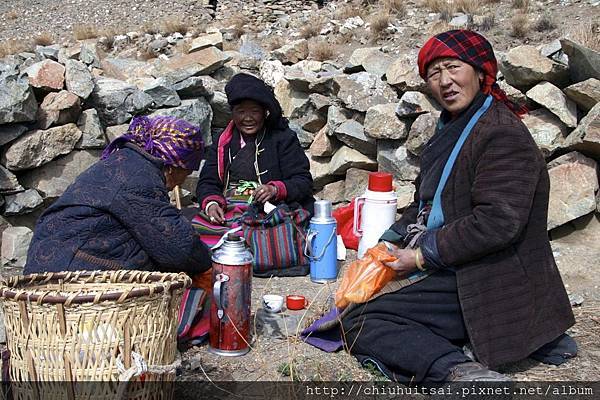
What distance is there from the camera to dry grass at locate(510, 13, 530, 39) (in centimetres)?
758

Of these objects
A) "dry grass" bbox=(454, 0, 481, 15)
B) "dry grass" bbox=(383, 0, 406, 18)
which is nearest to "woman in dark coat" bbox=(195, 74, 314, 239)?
"dry grass" bbox=(454, 0, 481, 15)

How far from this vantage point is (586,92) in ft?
14.4

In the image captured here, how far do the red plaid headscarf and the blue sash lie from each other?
0.24ft

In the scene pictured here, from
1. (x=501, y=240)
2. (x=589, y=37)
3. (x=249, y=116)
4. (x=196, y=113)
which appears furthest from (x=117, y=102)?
(x=589, y=37)

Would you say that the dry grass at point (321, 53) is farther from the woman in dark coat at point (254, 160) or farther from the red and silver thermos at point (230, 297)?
the red and silver thermos at point (230, 297)

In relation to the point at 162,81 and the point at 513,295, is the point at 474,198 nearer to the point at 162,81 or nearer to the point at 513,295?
the point at 513,295

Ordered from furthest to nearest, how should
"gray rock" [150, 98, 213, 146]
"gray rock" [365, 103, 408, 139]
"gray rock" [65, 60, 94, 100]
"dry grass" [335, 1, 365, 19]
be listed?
"dry grass" [335, 1, 365, 19] < "gray rock" [150, 98, 213, 146] < "gray rock" [365, 103, 408, 139] < "gray rock" [65, 60, 94, 100]

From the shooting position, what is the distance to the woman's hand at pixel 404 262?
2.69 metres

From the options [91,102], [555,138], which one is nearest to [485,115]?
[555,138]

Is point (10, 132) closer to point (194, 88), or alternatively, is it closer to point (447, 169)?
point (194, 88)

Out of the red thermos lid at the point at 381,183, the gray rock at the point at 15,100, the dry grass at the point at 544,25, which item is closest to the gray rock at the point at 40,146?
the gray rock at the point at 15,100

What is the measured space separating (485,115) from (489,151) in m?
0.20

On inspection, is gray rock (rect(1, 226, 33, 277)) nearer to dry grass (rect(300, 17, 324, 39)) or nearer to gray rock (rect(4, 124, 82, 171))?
gray rock (rect(4, 124, 82, 171))

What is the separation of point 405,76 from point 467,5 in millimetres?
4583
